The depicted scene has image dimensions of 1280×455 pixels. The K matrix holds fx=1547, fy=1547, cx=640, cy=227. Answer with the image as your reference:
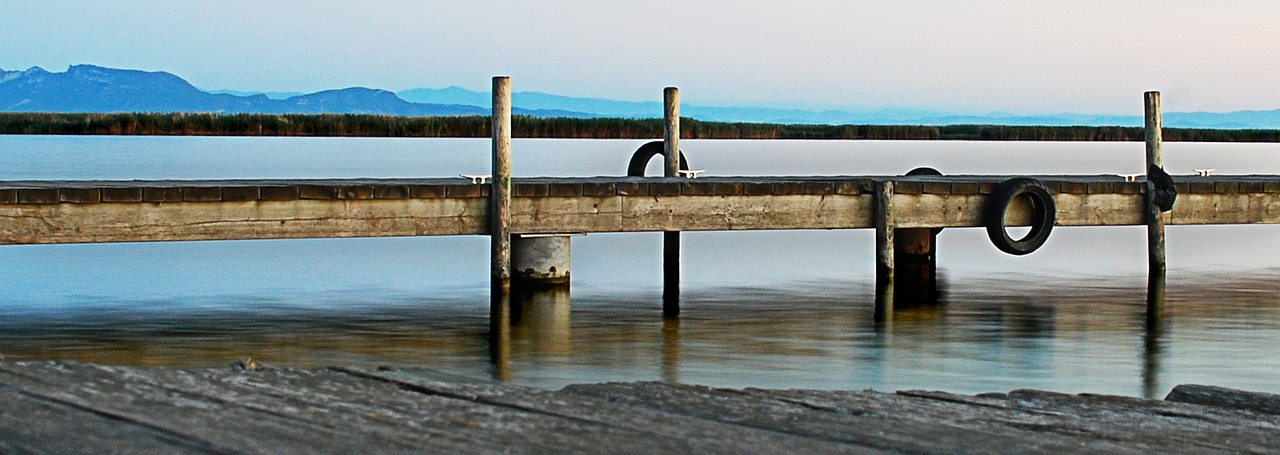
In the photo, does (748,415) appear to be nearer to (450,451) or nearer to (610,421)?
(610,421)

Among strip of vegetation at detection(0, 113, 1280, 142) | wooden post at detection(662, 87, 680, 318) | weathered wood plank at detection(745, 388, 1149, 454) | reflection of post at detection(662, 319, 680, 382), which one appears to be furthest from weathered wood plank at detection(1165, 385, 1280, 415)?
strip of vegetation at detection(0, 113, 1280, 142)

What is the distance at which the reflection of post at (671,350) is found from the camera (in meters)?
11.4

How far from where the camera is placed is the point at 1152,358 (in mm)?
12594

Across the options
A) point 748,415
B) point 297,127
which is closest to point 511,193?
point 748,415

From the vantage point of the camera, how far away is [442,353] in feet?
40.5

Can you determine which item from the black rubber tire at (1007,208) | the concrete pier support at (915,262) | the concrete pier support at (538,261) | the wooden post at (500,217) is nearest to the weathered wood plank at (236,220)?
the wooden post at (500,217)

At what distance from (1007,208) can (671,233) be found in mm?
3494

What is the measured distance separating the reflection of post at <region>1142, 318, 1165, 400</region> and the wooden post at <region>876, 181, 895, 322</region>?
239 cm

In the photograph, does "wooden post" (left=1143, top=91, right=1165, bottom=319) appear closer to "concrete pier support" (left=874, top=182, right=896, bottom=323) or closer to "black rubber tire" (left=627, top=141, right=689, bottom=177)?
"concrete pier support" (left=874, top=182, right=896, bottom=323)

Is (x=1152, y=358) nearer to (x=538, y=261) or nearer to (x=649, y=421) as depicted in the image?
(x=538, y=261)

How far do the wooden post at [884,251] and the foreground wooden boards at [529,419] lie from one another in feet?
36.4

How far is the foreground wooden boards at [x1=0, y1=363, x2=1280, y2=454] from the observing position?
280 centimetres

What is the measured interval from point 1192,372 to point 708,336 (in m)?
3.92

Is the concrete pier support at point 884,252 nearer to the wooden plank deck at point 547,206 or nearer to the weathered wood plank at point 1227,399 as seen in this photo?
the wooden plank deck at point 547,206
